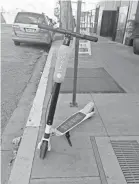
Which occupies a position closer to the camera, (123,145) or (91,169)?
(91,169)

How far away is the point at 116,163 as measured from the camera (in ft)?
7.62

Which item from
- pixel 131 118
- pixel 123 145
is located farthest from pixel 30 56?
pixel 123 145

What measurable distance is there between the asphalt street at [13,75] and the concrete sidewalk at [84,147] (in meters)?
0.77

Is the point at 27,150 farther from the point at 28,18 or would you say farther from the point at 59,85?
the point at 28,18

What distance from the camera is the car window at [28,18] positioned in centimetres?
953

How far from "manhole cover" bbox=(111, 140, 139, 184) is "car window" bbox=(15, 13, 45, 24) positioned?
27.5 feet

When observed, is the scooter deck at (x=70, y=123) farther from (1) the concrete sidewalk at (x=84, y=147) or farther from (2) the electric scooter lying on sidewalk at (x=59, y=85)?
(1) the concrete sidewalk at (x=84, y=147)

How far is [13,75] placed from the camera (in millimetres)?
5816

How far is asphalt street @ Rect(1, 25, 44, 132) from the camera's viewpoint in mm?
3978

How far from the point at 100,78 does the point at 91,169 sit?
3.53 metres

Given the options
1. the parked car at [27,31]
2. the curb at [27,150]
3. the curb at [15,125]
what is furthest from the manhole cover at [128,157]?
the parked car at [27,31]

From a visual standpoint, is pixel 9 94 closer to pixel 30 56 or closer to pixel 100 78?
pixel 100 78

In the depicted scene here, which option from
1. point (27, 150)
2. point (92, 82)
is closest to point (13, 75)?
point (92, 82)

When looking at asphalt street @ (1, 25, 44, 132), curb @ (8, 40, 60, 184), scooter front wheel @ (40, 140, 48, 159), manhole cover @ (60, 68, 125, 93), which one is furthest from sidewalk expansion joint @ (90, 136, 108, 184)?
manhole cover @ (60, 68, 125, 93)
